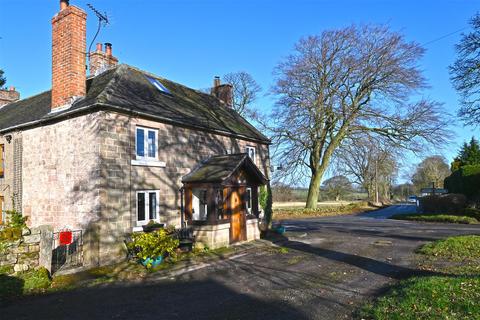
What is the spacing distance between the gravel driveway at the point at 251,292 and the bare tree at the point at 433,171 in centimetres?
6178

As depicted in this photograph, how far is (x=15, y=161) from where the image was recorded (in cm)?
1490

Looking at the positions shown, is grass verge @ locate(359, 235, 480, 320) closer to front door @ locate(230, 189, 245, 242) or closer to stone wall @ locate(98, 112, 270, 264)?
front door @ locate(230, 189, 245, 242)

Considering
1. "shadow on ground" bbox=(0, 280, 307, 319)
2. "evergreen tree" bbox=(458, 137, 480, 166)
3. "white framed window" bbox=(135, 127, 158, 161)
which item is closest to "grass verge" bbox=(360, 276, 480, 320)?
"shadow on ground" bbox=(0, 280, 307, 319)

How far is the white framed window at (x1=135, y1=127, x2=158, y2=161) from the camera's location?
1320cm

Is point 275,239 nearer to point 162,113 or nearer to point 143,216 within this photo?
point 143,216

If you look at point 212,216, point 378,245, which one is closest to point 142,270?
point 212,216

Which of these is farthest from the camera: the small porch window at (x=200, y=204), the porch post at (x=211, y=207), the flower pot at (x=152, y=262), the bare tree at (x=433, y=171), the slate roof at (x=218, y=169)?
the bare tree at (x=433, y=171)

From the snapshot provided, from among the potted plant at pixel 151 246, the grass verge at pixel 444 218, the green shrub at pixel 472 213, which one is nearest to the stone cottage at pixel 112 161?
the potted plant at pixel 151 246

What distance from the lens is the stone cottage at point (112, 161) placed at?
11.9 metres

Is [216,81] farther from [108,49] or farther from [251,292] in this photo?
[251,292]

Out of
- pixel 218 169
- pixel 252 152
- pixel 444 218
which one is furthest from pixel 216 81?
pixel 444 218

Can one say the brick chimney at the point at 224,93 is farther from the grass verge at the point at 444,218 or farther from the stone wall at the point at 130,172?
the grass verge at the point at 444,218

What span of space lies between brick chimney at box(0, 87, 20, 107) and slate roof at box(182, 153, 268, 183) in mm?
15793

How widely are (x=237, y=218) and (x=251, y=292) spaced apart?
744 centimetres
